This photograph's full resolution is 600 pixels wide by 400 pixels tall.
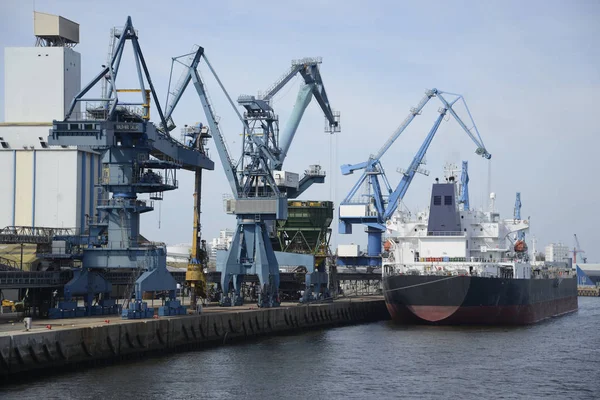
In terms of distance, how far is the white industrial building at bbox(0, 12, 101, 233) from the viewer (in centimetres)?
6222

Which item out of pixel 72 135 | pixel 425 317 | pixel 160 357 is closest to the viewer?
pixel 160 357

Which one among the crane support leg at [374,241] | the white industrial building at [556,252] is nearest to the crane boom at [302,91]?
the crane support leg at [374,241]

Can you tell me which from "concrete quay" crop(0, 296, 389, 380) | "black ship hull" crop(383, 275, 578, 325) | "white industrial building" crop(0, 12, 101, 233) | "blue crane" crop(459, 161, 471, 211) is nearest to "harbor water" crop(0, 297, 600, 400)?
"concrete quay" crop(0, 296, 389, 380)

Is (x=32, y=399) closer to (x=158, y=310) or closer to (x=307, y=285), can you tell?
(x=158, y=310)

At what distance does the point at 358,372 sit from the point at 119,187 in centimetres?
1847

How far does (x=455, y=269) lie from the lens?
5894 centimetres

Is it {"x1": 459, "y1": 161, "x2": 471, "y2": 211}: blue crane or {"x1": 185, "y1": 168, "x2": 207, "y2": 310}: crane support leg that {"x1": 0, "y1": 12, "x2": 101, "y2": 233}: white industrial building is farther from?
{"x1": 459, "y1": 161, "x2": 471, "y2": 211}: blue crane

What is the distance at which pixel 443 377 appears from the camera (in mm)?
37219

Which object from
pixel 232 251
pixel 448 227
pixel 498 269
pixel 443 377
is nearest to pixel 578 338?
pixel 498 269

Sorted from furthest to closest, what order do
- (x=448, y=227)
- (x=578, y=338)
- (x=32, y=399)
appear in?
(x=448, y=227)
(x=578, y=338)
(x=32, y=399)

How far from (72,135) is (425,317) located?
2711 centimetres

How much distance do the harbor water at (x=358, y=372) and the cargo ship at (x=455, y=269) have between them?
12.8ft

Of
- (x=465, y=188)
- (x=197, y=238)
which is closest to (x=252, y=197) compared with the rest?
(x=197, y=238)

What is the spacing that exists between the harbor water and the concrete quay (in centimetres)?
90
